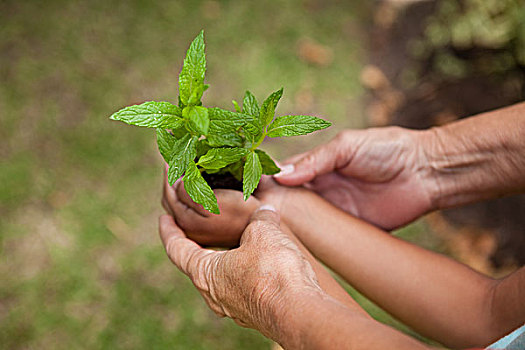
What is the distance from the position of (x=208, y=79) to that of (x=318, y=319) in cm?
211

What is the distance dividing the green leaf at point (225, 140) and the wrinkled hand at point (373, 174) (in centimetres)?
44

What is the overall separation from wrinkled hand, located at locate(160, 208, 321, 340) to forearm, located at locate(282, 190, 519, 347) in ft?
1.19

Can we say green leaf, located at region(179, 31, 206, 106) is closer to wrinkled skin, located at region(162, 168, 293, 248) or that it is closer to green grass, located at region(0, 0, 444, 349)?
wrinkled skin, located at region(162, 168, 293, 248)

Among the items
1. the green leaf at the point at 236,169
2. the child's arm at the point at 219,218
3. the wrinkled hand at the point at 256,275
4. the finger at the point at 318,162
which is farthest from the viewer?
the finger at the point at 318,162

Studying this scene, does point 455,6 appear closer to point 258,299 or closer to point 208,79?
point 208,79

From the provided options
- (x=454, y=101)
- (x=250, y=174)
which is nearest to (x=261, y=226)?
(x=250, y=174)

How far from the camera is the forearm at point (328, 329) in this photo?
0.90 metres

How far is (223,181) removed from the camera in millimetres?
1578

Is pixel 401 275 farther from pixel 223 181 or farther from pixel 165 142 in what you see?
pixel 165 142

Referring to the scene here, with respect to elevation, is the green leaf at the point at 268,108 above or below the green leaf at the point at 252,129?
above

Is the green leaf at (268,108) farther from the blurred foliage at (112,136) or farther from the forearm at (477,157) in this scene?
the blurred foliage at (112,136)

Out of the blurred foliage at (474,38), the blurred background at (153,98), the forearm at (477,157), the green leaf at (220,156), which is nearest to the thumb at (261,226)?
the green leaf at (220,156)

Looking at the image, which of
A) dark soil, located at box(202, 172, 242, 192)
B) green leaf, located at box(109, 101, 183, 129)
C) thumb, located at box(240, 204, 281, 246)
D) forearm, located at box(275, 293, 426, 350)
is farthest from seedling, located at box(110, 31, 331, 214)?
forearm, located at box(275, 293, 426, 350)

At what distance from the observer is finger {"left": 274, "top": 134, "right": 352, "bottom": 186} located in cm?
175
